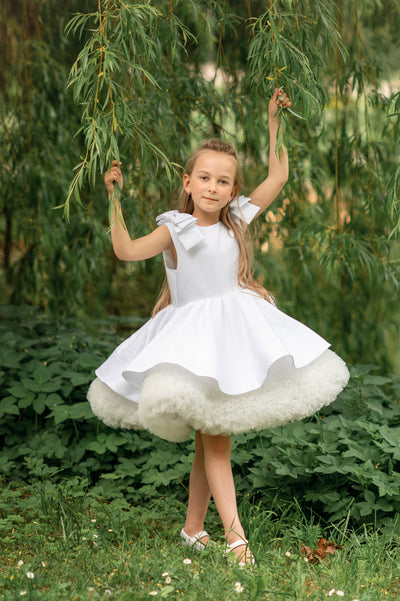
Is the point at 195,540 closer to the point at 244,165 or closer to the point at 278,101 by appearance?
the point at 278,101

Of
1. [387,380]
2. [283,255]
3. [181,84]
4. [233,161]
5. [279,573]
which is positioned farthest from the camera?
[283,255]

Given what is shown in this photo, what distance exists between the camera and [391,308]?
4465 millimetres

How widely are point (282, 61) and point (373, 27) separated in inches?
88.4

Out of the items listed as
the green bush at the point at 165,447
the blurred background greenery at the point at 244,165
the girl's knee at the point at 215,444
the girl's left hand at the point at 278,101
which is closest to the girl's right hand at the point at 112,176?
the girl's left hand at the point at 278,101

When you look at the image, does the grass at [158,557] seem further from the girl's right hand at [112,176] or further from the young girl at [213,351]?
the girl's right hand at [112,176]

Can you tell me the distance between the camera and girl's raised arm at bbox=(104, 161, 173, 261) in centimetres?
235

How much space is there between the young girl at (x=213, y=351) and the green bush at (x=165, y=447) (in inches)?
18.8

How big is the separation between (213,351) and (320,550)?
2.60ft

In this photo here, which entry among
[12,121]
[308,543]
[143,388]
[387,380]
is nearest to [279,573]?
[308,543]

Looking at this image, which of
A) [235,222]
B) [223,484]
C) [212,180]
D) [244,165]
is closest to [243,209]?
[235,222]

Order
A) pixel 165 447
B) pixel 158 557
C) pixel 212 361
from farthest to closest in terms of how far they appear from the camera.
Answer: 1. pixel 165 447
2. pixel 158 557
3. pixel 212 361

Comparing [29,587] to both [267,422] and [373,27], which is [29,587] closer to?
[267,422]

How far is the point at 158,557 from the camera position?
2.47 metres

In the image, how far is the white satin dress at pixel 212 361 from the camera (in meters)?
2.34
